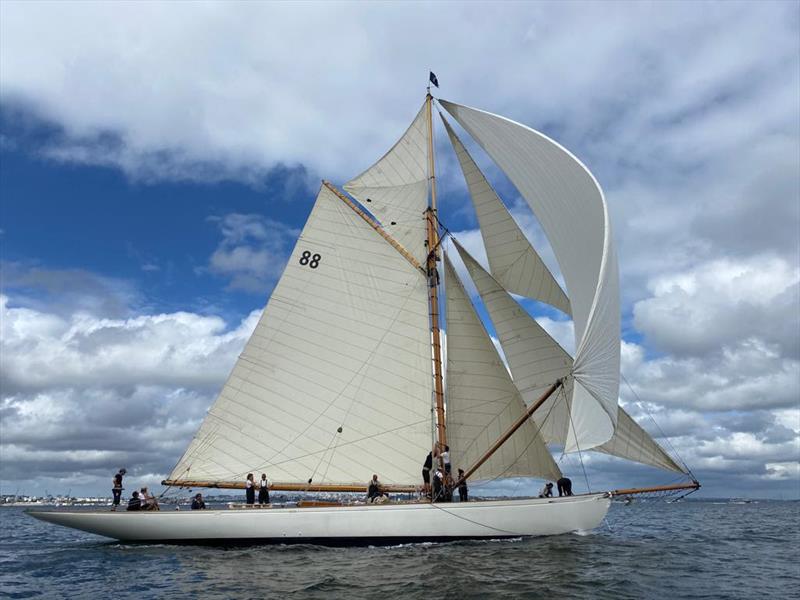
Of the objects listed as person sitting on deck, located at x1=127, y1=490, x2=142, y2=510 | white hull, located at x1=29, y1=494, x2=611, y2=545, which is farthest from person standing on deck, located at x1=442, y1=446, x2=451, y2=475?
person sitting on deck, located at x1=127, y1=490, x2=142, y2=510

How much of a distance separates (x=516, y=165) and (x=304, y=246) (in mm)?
10297

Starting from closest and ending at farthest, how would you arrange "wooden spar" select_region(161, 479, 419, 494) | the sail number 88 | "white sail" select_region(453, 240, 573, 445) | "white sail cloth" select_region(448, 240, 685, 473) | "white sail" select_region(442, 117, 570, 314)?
"wooden spar" select_region(161, 479, 419, 494)
"white sail cloth" select_region(448, 240, 685, 473)
"white sail" select_region(453, 240, 573, 445)
"white sail" select_region(442, 117, 570, 314)
the sail number 88

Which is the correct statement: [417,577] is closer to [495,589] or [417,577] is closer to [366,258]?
A: [495,589]

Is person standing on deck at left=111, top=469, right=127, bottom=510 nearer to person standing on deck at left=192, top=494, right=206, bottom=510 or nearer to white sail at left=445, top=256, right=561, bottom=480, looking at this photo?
person standing on deck at left=192, top=494, right=206, bottom=510

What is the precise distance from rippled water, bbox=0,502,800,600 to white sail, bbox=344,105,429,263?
46.7 feet

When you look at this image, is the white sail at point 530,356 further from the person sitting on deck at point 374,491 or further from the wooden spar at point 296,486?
the person sitting on deck at point 374,491

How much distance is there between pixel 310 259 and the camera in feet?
92.8

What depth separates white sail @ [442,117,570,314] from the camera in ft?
89.6

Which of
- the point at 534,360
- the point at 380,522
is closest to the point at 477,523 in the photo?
the point at 380,522

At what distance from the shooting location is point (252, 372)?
26.9m

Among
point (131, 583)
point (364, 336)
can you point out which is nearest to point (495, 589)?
point (131, 583)

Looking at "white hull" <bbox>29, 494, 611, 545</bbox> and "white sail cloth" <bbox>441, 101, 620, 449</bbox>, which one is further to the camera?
"white hull" <bbox>29, 494, 611, 545</bbox>

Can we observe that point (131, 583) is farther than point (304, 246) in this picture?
No

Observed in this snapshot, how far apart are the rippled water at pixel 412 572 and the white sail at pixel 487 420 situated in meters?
3.22
